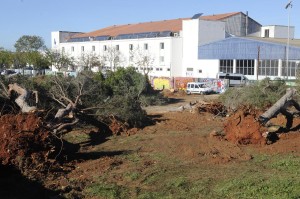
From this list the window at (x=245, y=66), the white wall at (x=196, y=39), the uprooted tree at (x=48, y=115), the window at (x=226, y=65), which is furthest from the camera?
the white wall at (x=196, y=39)

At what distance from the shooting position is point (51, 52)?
255ft

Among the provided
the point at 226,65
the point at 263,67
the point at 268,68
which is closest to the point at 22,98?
the point at 268,68

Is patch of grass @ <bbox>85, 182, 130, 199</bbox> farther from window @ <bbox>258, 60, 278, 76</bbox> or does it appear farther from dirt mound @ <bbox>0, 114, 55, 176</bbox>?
window @ <bbox>258, 60, 278, 76</bbox>

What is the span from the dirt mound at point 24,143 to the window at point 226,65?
4693cm

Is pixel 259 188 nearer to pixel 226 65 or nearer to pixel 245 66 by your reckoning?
pixel 245 66

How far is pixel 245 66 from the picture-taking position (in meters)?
53.6

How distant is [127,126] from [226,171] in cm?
779

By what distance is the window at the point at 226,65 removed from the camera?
5578cm

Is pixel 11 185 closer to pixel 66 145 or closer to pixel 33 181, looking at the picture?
pixel 33 181

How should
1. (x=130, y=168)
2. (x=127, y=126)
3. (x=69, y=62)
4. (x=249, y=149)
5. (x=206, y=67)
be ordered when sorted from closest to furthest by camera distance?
(x=130, y=168)
(x=249, y=149)
(x=127, y=126)
(x=206, y=67)
(x=69, y=62)

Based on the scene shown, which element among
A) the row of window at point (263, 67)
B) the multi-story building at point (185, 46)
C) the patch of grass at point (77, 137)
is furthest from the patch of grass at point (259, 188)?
the multi-story building at point (185, 46)

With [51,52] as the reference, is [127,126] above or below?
below

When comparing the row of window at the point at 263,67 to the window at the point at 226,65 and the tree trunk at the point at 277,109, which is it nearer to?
the window at the point at 226,65

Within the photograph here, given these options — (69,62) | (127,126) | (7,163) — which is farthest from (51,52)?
(7,163)
